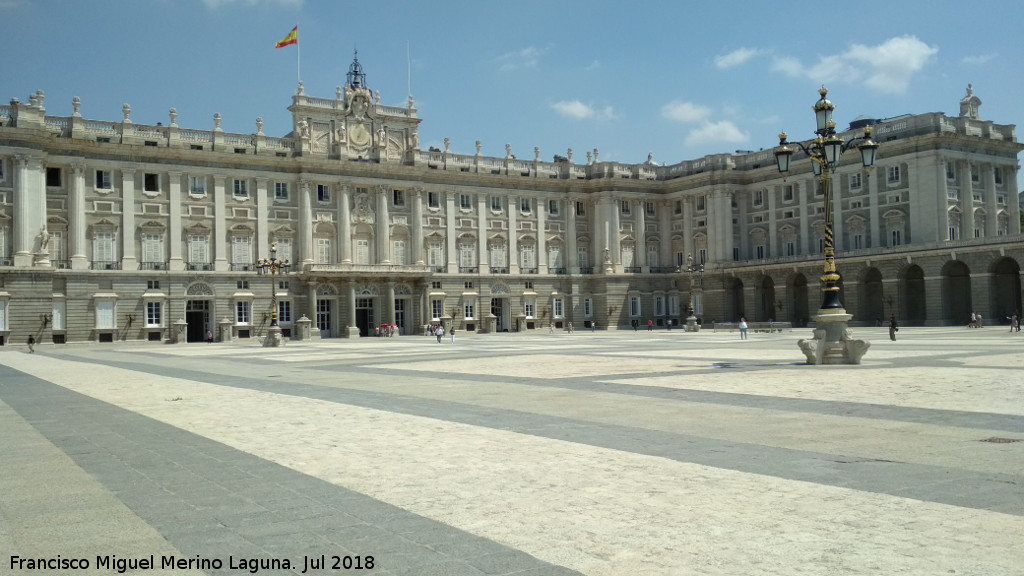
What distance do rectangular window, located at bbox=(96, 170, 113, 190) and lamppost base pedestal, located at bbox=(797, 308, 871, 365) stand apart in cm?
5530

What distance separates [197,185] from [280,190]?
6.60 metres

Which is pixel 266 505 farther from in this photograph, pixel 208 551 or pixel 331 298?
pixel 331 298

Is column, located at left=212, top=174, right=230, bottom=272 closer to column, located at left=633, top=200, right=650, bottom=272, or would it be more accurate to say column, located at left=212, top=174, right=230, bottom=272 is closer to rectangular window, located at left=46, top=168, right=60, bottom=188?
Answer: rectangular window, located at left=46, top=168, right=60, bottom=188

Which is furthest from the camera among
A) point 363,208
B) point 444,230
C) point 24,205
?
point 444,230

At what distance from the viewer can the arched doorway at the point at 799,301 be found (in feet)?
248

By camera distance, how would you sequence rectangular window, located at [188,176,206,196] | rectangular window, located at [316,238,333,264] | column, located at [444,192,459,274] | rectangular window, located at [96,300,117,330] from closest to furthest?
1. rectangular window, located at [96,300,117,330]
2. rectangular window, located at [188,176,206,196]
3. rectangular window, located at [316,238,333,264]
4. column, located at [444,192,459,274]

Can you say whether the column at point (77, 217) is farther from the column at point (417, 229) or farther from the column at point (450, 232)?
the column at point (450, 232)

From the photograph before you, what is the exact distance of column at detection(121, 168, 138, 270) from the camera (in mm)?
63250

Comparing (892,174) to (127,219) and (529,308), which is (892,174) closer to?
(529,308)

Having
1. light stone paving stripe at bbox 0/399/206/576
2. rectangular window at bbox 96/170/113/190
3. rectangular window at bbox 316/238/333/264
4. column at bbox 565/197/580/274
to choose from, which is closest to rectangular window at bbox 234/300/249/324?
rectangular window at bbox 316/238/333/264

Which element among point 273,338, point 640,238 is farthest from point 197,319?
point 640,238

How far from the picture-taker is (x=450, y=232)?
254ft

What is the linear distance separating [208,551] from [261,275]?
64.3m

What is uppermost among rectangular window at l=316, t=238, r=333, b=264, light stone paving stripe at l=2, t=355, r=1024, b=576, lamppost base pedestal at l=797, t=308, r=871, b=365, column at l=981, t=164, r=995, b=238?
column at l=981, t=164, r=995, b=238
